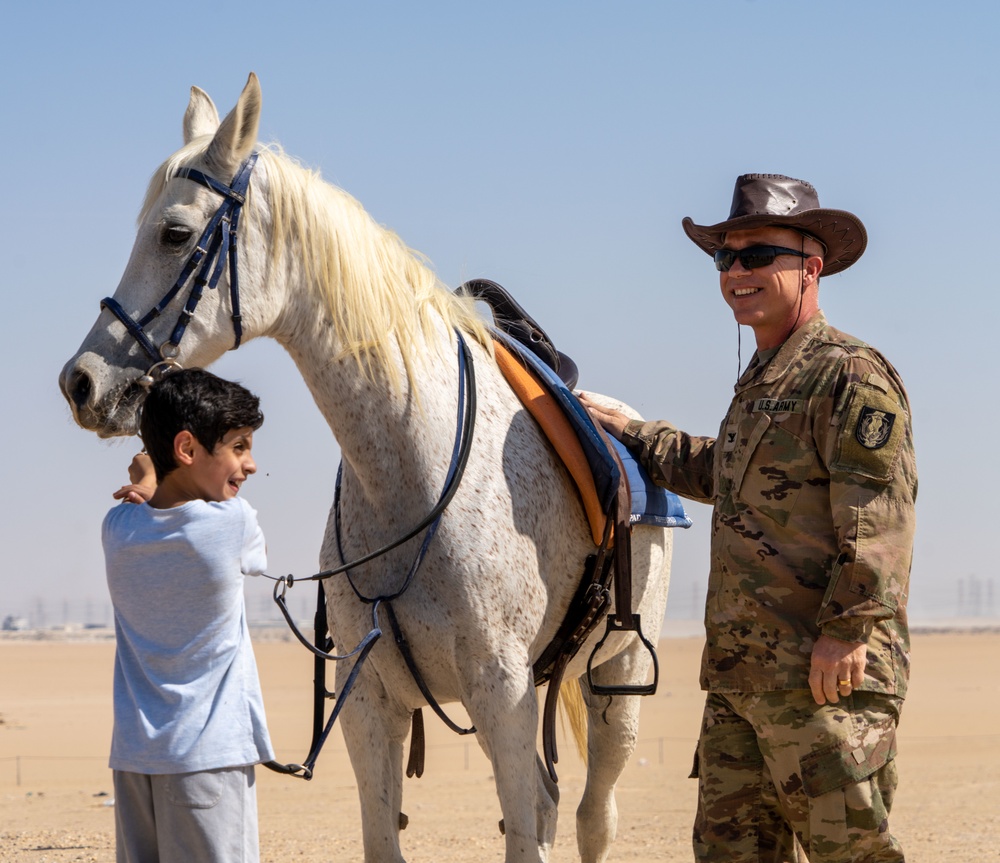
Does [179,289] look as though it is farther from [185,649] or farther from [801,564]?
[801,564]

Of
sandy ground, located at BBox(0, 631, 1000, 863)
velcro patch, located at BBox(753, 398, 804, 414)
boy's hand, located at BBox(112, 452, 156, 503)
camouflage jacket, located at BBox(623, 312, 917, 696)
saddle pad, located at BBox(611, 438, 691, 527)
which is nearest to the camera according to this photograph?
boy's hand, located at BBox(112, 452, 156, 503)

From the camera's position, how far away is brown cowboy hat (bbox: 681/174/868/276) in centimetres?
366

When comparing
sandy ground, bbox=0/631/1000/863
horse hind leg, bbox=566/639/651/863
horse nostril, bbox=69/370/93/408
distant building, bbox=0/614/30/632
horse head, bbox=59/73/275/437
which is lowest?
distant building, bbox=0/614/30/632

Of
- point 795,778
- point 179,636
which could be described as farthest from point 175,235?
point 795,778

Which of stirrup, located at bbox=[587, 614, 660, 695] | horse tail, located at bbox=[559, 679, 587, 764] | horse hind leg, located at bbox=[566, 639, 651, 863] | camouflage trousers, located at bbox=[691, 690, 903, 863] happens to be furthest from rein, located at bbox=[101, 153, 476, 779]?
horse tail, located at bbox=[559, 679, 587, 764]

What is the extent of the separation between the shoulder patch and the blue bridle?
174 cm

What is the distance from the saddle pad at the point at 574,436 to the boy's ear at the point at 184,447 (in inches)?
65.6

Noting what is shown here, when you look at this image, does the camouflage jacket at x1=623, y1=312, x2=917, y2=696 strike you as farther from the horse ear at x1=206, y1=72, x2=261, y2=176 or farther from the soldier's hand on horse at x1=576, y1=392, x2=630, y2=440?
the horse ear at x1=206, y1=72, x2=261, y2=176

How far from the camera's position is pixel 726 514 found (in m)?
3.68

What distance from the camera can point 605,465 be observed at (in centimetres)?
429

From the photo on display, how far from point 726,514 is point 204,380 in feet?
5.17

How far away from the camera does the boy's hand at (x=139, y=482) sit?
9.92ft

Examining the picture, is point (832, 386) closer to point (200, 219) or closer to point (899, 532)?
point (899, 532)

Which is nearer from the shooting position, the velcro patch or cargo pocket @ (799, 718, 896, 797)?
cargo pocket @ (799, 718, 896, 797)
